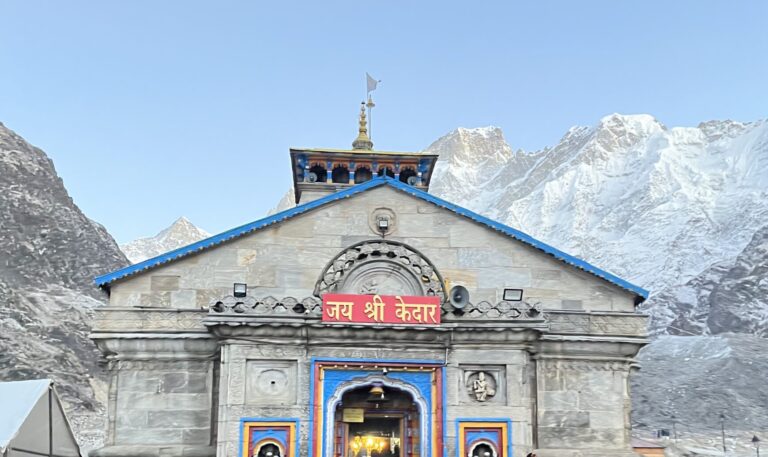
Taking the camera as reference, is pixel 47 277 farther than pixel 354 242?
Yes

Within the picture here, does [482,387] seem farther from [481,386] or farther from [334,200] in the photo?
[334,200]

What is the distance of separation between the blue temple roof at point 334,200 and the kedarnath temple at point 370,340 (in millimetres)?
58

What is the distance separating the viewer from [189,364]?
23.3 meters

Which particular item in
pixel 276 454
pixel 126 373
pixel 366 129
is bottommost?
pixel 276 454

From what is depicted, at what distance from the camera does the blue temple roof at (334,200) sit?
77.1 feet

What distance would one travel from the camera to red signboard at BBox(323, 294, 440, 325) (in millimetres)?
22109

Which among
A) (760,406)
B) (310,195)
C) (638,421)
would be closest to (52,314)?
(638,421)

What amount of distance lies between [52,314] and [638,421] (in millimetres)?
86275

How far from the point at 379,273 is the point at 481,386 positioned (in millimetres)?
3913

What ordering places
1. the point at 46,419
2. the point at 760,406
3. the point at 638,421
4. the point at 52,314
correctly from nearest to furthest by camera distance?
1. the point at 46,419
2. the point at 638,421
3. the point at 760,406
4. the point at 52,314

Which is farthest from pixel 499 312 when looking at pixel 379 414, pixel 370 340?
pixel 379 414

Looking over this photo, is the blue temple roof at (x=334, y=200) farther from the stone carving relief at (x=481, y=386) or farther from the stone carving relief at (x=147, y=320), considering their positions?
the stone carving relief at (x=481, y=386)

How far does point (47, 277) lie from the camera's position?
158m

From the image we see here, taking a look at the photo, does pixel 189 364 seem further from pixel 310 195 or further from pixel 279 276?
pixel 310 195
